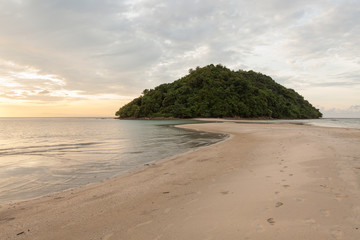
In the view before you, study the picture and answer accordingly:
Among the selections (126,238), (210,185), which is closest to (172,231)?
(126,238)

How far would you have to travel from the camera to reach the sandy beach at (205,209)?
3.08 m

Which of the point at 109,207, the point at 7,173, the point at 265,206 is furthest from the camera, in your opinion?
the point at 7,173

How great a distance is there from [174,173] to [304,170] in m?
4.51

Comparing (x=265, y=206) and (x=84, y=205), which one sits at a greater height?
(x=265, y=206)

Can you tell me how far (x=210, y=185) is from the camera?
224 inches

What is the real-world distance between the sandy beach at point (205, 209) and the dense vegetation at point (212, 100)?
103861 mm

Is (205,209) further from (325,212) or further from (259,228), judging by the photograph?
(325,212)

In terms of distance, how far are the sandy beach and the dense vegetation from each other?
10386 centimetres

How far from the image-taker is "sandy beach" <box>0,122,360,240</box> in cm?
308

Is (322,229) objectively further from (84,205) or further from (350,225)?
(84,205)

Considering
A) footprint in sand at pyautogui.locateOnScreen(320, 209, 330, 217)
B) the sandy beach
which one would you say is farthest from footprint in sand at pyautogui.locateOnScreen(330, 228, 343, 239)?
footprint in sand at pyautogui.locateOnScreen(320, 209, 330, 217)

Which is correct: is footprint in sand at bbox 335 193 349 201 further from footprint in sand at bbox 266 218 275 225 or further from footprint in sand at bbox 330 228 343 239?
footprint in sand at bbox 266 218 275 225

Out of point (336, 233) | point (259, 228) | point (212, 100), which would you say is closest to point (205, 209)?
point (259, 228)

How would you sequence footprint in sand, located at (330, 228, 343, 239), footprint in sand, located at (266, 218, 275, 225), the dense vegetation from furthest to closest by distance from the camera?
the dense vegetation < footprint in sand, located at (266, 218, 275, 225) < footprint in sand, located at (330, 228, 343, 239)
